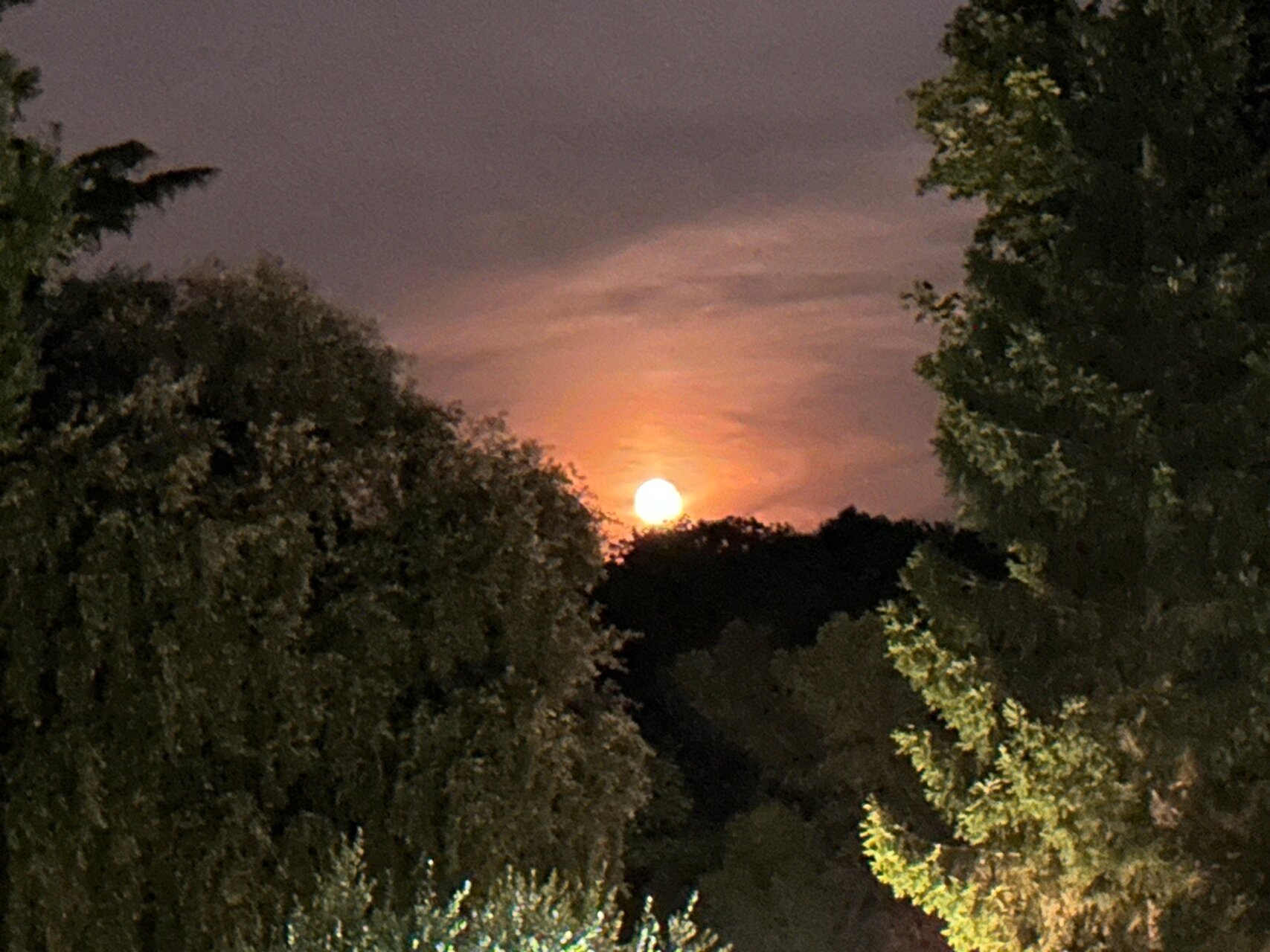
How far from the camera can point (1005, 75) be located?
49.5 feet

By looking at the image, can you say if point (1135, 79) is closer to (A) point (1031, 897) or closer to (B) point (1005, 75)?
(B) point (1005, 75)

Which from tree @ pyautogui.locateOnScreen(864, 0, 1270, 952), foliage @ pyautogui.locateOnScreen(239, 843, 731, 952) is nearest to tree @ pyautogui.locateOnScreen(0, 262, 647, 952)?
foliage @ pyautogui.locateOnScreen(239, 843, 731, 952)

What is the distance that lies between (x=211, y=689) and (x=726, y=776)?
11503 mm

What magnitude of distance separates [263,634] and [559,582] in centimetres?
273

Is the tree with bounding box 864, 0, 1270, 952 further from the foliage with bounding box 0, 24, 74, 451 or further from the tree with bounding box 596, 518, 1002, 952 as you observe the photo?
the foliage with bounding box 0, 24, 74, 451

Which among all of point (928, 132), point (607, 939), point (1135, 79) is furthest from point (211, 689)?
point (1135, 79)

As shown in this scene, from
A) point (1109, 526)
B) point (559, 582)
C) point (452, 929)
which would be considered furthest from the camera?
point (559, 582)

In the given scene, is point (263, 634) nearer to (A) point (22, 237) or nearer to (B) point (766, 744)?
(A) point (22, 237)

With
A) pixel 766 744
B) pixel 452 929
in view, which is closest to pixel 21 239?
pixel 452 929

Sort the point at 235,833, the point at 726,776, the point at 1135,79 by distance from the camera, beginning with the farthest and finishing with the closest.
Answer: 1. the point at 726,776
2. the point at 1135,79
3. the point at 235,833

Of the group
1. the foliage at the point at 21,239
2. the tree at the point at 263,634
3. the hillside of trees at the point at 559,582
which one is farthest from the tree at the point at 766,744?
the foliage at the point at 21,239

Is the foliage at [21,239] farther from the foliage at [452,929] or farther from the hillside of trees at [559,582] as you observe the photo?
the foliage at [452,929]

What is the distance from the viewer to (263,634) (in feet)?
41.9

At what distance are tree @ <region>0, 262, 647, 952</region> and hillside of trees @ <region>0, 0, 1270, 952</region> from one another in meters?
0.03
